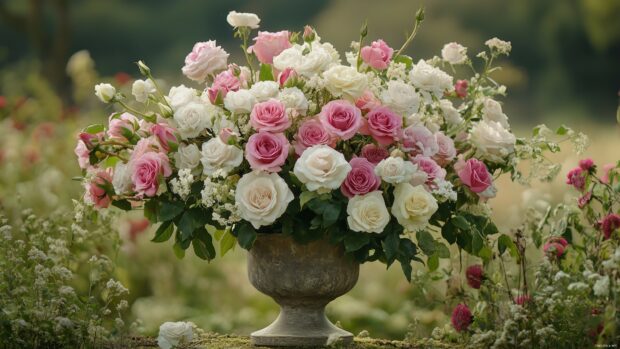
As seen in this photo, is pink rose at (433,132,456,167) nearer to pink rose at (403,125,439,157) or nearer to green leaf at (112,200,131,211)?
pink rose at (403,125,439,157)

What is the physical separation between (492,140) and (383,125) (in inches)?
16.8

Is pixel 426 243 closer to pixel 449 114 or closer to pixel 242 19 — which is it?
pixel 449 114

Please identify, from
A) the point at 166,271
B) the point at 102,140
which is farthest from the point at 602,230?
the point at 166,271

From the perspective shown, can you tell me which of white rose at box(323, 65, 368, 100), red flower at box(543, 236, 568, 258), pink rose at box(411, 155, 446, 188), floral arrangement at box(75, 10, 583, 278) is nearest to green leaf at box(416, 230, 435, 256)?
floral arrangement at box(75, 10, 583, 278)

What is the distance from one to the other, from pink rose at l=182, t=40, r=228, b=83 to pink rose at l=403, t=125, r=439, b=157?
2.00ft

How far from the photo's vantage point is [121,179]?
2.47 m

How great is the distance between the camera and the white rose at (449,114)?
270cm

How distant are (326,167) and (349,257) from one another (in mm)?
391

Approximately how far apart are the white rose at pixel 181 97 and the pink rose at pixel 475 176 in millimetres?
848

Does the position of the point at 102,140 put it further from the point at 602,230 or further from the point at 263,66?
the point at 602,230

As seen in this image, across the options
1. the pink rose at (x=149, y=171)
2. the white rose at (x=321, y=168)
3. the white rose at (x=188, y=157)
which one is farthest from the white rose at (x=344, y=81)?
the pink rose at (x=149, y=171)

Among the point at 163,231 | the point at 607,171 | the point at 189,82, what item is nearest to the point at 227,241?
A: the point at 163,231

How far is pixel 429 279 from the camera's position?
127 inches

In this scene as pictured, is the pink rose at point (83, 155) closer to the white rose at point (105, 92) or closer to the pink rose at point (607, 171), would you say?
the white rose at point (105, 92)
